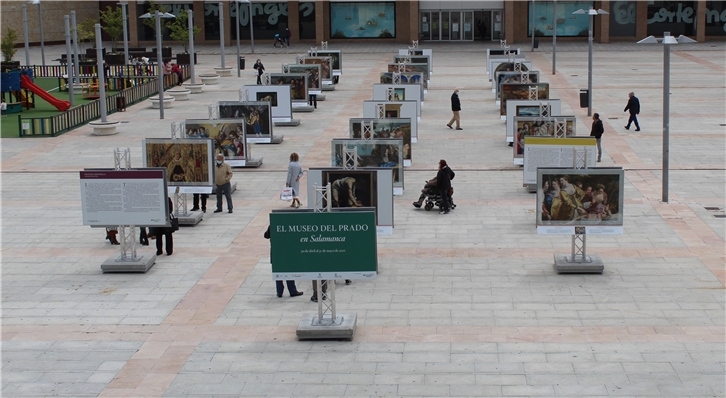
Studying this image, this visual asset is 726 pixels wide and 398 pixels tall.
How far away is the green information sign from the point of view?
632 inches

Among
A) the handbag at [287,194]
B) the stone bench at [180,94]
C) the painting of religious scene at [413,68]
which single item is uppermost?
the painting of religious scene at [413,68]

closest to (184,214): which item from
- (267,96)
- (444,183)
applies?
(444,183)

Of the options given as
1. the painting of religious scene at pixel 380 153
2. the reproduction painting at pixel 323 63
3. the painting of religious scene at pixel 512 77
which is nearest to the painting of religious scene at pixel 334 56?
the reproduction painting at pixel 323 63

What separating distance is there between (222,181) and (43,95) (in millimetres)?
22954

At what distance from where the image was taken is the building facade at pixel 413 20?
7650cm

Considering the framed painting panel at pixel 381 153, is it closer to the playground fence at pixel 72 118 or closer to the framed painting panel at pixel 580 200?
the framed painting panel at pixel 580 200

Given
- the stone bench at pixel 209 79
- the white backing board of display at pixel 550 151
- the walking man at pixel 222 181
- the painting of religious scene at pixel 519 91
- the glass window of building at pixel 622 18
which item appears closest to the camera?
the white backing board of display at pixel 550 151

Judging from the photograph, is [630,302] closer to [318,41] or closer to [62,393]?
[62,393]

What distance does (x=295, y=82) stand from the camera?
4309 centimetres

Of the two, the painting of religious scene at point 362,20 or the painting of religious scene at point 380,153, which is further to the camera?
the painting of religious scene at point 362,20

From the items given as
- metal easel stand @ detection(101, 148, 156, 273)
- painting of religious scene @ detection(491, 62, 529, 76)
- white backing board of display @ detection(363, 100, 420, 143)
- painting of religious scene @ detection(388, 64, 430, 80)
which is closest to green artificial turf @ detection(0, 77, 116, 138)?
white backing board of display @ detection(363, 100, 420, 143)

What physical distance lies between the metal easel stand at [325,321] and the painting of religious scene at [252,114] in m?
17.6

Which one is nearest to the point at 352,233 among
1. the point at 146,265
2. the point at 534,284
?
the point at 534,284

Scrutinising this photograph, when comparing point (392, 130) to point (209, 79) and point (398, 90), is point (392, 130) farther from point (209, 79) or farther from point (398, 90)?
point (209, 79)
